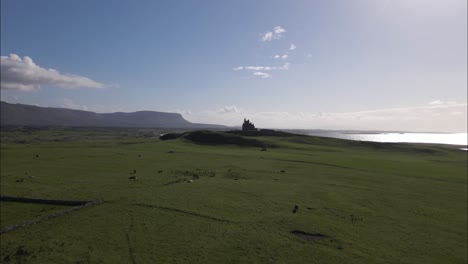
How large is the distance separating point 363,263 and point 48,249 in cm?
1862

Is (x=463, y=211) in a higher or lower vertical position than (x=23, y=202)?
higher

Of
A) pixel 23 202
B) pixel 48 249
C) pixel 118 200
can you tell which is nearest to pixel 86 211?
pixel 118 200

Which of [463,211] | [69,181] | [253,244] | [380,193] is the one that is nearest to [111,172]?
[69,181]

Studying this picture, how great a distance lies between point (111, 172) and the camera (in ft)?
138

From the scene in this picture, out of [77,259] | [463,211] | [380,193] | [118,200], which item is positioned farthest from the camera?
[380,193]

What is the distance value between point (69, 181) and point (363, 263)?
107 ft

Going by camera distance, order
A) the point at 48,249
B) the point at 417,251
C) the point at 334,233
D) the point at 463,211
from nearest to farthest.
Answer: the point at 48,249 → the point at 417,251 → the point at 334,233 → the point at 463,211

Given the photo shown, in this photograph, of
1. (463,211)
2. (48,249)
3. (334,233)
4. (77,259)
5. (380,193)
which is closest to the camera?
(77,259)

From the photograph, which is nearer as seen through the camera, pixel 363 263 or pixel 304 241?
pixel 363 263

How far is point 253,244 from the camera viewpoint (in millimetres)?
19094

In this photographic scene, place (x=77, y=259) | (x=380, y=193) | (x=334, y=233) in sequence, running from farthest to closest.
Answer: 1. (x=380, y=193)
2. (x=334, y=233)
3. (x=77, y=259)

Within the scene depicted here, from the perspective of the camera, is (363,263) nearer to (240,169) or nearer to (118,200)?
(118,200)

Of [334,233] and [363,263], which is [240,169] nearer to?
[334,233]

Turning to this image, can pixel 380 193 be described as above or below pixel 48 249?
above
